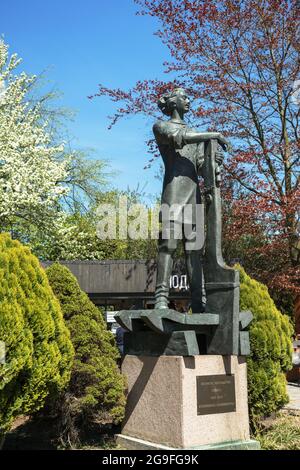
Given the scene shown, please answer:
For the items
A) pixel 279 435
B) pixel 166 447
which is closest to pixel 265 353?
pixel 279 435

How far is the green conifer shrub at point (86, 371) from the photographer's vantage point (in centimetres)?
614

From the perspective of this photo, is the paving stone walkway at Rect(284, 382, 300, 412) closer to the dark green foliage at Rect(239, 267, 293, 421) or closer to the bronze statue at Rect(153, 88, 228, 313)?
the dark green foliage at Rect(239, 267, 293, 421)

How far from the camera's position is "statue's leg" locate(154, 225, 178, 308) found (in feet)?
20.4

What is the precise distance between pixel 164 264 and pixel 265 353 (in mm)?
2008

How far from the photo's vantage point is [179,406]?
5.52 meters

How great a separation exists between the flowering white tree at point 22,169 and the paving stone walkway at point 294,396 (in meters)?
9.87

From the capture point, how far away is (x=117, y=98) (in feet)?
53.2

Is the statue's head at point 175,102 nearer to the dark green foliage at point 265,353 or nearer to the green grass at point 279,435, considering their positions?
the dark green foliage at point 265,353

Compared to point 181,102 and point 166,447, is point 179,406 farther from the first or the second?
point 181,102

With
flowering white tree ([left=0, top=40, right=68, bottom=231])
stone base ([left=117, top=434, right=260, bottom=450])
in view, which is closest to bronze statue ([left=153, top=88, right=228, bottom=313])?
stone base ([left=117, top=434, right=260, bottom=450])

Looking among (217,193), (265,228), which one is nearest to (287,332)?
(217,193)

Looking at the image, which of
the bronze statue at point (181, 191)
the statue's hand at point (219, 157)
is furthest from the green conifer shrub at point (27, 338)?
the statue's hand at point (219, 157)

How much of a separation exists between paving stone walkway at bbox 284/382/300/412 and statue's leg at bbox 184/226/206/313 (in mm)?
3801
